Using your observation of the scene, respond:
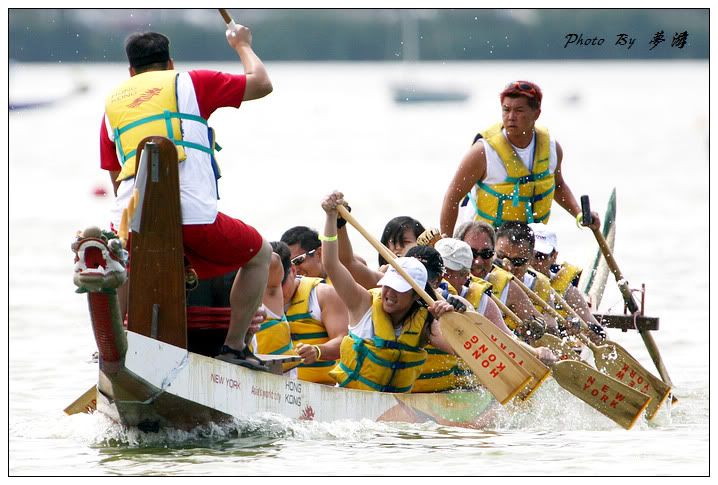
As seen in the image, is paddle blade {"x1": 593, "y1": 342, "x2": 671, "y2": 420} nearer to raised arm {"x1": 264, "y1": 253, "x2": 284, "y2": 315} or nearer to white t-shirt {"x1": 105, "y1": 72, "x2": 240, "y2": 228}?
raised arm {"x1": 264, "y1": 253, "x2": 284, "y2": 315}

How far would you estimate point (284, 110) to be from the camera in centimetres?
4325

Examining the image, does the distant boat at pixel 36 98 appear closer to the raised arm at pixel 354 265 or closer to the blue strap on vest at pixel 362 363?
the raised arm at pixel 354 265

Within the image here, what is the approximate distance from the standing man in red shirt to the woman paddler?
0.71m

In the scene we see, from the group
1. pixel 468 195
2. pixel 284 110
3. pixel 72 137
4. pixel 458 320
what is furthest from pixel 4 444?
pixel 284 110

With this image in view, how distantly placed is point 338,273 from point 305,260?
1.07 m

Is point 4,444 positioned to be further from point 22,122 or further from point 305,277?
point 22,122

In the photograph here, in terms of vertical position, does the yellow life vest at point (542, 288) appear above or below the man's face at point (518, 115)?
below

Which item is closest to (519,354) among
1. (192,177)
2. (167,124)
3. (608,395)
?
(608,395)

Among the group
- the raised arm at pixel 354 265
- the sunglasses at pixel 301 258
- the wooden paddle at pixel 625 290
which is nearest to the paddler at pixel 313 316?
the raised arm at pixel 354 265

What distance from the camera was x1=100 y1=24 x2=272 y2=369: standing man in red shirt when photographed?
6.14 meters

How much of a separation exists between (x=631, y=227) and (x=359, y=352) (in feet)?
42.6

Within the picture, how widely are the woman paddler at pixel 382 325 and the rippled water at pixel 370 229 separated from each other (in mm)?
297

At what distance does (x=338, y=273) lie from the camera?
6.96m

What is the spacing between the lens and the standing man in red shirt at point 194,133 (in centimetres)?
614
